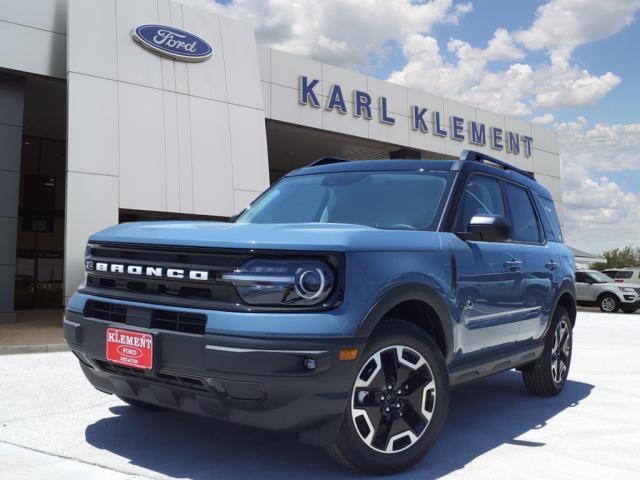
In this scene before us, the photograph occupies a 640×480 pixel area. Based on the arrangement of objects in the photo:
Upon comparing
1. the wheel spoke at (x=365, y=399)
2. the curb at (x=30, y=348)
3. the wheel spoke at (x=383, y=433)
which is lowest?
the curb at (x=30, y=348)

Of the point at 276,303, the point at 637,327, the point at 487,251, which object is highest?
the point at 487,251

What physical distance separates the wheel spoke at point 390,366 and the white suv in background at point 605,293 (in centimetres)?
2126

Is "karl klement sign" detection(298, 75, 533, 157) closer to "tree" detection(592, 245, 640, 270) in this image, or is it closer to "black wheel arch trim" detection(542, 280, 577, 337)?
"black wheel arch trim" detection(542, 280, 577, 337)

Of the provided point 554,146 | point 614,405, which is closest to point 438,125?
point 554,146

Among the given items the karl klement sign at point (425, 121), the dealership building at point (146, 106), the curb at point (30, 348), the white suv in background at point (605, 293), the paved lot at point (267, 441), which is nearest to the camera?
the paved lot at point (267, 441)

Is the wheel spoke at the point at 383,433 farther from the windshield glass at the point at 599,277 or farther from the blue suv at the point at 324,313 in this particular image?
the windshield glass at the point at 599,277

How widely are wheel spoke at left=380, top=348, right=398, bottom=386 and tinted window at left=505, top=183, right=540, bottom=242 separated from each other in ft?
6.59

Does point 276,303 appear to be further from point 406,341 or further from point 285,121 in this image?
point 285,121

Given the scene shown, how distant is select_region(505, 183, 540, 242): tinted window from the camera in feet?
16.2

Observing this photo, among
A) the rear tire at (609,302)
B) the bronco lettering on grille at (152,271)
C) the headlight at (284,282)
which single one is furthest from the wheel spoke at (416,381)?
the rear tire at (609,302)

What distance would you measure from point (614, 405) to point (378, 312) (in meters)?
3.37

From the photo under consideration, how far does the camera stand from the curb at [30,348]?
8.48 metres

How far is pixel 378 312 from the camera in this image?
3.09 metres

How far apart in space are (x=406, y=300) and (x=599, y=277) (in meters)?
22.3
